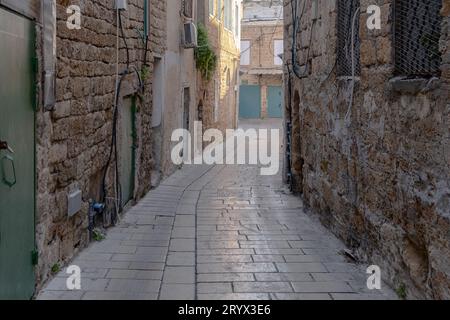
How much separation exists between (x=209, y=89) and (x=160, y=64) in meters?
7.04

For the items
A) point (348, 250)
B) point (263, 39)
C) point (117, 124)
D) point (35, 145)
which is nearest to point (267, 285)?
point (348, 250)

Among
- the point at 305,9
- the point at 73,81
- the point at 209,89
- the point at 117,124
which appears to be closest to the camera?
the point at 73,81

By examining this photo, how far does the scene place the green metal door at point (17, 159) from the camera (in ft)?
12.8

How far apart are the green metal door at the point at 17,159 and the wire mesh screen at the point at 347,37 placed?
304 cm

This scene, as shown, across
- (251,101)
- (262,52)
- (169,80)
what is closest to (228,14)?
(169,80)

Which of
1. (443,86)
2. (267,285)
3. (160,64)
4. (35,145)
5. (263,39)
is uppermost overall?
(263,39)

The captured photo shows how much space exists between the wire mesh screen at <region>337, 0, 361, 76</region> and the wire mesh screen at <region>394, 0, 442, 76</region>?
1.01m

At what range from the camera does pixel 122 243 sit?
6.54 m

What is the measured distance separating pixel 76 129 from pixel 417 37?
119 inches

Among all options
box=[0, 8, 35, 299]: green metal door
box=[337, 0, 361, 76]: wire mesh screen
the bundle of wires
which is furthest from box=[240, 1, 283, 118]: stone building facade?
box=[0, 8, 35, 299]: green metal door

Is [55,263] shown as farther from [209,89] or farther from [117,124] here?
[209,89]

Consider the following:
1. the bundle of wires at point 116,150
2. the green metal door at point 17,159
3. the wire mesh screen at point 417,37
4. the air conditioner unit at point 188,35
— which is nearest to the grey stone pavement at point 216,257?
the bundle of wires at point 116,150

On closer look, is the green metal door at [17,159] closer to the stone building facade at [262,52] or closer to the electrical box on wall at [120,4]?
the electrical box on wall at [120,4]

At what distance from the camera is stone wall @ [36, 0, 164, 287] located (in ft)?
16.0
